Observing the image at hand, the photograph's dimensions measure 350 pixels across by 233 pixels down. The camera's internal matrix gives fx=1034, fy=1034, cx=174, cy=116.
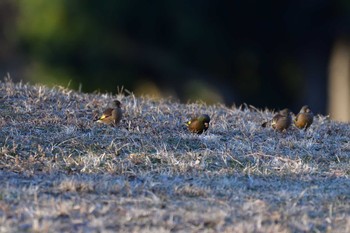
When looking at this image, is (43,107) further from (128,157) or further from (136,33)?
(136,33)

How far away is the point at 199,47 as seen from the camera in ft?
101

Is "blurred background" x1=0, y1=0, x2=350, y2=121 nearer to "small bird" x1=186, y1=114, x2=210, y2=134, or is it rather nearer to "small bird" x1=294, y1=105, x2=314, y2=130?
"small bird" x1=294, y1=105, x2=314, y2=130

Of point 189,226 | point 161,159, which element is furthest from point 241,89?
point 189,226

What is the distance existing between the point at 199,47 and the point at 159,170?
21268 millimetres

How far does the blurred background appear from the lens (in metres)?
30.4

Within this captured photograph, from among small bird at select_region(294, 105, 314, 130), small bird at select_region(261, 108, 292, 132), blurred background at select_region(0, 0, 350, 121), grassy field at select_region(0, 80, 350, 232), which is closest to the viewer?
grassy field at select_region(0, 80, 350, 232)

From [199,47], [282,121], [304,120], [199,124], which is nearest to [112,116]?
[199,124]

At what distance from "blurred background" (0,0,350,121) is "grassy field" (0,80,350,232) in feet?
55.6

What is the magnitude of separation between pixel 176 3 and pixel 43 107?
1749 centimetres

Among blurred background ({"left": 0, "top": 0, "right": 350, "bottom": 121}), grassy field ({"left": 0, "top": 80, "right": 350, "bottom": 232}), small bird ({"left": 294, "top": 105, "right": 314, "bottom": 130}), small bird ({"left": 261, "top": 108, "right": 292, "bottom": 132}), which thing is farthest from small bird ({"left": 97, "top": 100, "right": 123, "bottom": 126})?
blurred background ({"left": 0, "top": 0, "right": 350, "bottom": 121})

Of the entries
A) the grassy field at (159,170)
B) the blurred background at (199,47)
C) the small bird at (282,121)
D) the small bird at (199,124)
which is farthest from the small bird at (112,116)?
the blurred background at (199,47)

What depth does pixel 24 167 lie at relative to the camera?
964 cm

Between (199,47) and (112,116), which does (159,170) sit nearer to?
(112,116)

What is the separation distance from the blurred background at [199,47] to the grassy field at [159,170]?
1695cm
